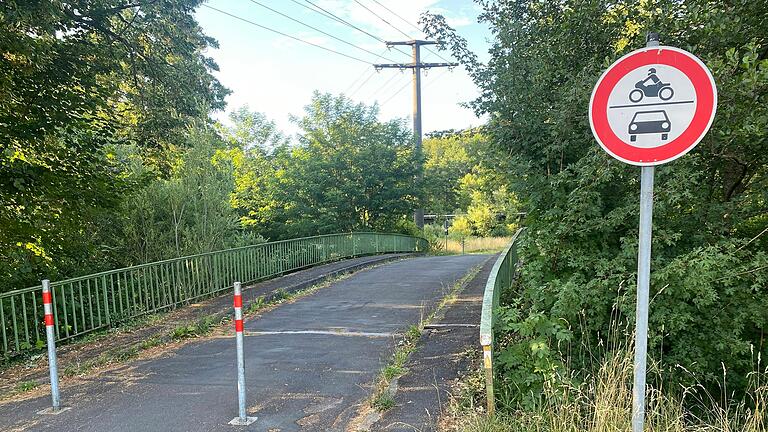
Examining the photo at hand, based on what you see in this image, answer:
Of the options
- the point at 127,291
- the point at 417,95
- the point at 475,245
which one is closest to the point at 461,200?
the point at 475,245

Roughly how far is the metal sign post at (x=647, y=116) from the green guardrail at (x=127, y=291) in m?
6.61

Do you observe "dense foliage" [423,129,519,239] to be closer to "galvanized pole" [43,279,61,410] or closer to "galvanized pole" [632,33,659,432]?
"galvanized pole" [632,33,659,432]

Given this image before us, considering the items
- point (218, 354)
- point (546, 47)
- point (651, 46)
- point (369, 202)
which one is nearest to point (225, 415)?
point (218, 354)

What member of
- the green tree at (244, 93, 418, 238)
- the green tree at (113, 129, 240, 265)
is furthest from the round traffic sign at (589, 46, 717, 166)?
the green tree at (244, 93, 418, 238)

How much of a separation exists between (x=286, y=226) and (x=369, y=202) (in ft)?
14.7

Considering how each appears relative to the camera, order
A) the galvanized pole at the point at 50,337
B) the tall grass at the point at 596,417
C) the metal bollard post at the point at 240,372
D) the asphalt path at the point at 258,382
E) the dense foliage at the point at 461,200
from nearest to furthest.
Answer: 1. the tall grass at the point at 596,417
2. the metal bollard post at the point at 240,372
3. the asphalt path at the point at 258,382
4. the galvanized pole at the point at 50,337
5. the dense foliage at the point at 461,200

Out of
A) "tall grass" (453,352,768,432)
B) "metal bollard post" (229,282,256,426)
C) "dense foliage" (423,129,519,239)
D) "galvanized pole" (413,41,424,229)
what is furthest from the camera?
"dense foliage" (423,129,519,239)

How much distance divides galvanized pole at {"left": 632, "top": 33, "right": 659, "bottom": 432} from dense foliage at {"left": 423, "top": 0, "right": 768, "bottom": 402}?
0.71 metres

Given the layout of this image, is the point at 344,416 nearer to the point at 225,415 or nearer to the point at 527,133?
the point at 225,415

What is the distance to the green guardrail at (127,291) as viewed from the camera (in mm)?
5922

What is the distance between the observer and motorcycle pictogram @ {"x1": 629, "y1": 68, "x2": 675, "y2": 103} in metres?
2.71

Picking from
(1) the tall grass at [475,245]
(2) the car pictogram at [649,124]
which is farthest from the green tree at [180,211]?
(1) the tall grass at [475,245]

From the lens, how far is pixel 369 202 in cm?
2341

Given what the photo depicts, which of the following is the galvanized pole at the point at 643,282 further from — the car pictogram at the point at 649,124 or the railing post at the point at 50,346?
the railing post at the point at 50,346
